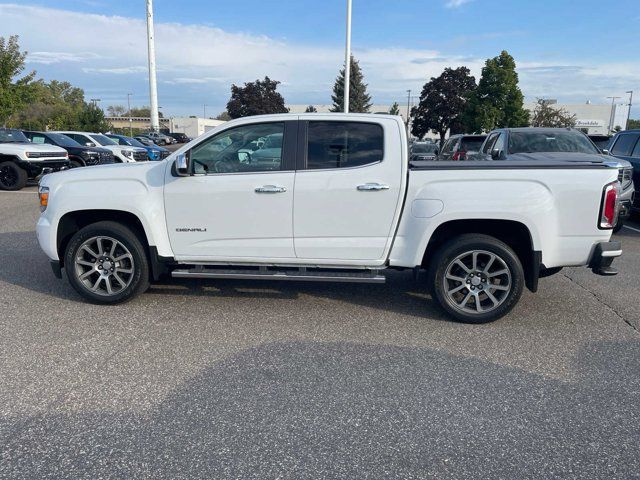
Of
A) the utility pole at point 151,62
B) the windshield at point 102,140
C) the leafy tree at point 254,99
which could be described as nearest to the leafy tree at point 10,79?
the windshield at point 102,140

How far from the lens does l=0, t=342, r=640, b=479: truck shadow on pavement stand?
108 inches

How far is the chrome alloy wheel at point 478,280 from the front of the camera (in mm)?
4738

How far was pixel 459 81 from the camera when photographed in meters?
47.8

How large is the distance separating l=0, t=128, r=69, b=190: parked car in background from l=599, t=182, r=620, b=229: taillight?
14585 millimetres

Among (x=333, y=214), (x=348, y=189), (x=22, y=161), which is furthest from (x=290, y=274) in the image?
(x=22, y=161)

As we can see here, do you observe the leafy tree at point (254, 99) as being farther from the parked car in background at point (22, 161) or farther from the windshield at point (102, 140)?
the parked car in background at point (22, 161)

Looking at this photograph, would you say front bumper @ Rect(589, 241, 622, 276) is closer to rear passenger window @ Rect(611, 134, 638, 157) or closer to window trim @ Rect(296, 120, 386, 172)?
window trim @ Rect(296, 120, 386, 172)

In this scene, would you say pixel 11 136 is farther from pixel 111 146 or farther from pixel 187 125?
pixel 187 125

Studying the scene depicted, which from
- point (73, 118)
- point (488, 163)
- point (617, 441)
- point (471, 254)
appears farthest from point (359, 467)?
point (73, 118)

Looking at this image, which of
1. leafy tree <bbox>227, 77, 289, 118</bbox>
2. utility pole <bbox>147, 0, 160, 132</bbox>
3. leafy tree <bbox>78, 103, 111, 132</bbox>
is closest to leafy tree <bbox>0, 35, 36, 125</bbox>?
utility pole <bbox>147, 0, 160, 132</bbox>

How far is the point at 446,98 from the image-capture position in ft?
158

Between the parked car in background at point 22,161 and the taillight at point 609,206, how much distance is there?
1459 cm

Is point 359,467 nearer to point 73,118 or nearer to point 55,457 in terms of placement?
point 55,457

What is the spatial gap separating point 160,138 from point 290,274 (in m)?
55.7
